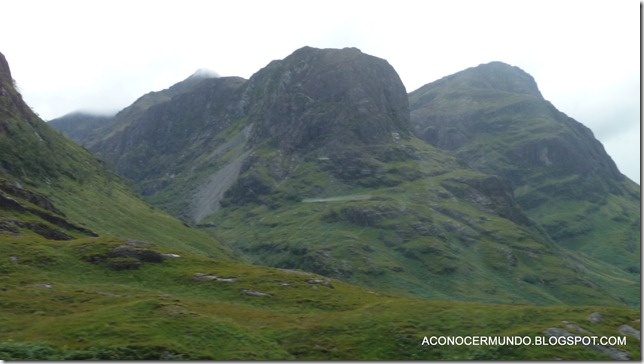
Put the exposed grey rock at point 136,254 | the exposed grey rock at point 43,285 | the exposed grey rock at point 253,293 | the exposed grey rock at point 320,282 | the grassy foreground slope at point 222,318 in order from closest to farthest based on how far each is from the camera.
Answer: the grassy foreground slope at point 222,318
the exposed grey rock at point 43,285
the exposed grey rock at point 253,293
the exposed grey rock at point 136,254
the exposed grey rock at point 320,282

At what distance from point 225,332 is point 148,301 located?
9972mm

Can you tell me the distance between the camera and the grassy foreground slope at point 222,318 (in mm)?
50219

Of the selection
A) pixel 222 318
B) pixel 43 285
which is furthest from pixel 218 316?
pixel 43 285

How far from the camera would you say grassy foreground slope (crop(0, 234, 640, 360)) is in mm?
50219

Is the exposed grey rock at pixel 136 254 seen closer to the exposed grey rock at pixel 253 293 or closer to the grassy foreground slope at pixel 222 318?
the grassy foreground slope at pixel 222 318

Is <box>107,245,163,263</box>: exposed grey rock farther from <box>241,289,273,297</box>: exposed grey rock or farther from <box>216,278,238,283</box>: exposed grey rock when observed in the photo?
<box>241,289,273,297</box>: exposed grey rock

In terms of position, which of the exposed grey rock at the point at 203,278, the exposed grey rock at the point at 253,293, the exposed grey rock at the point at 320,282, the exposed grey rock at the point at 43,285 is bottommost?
the exposed grey rock at the point at 43,285

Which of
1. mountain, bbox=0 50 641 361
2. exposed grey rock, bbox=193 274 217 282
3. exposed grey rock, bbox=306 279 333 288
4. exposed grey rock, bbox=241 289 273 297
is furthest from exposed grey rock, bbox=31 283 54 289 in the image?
exposed grey rock, bbox=306 279 333 288

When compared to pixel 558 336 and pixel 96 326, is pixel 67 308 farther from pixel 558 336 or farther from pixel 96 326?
pixel 558 336

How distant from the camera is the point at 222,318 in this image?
60.7 metres

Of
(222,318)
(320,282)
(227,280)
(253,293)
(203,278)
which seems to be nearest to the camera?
(222,318)

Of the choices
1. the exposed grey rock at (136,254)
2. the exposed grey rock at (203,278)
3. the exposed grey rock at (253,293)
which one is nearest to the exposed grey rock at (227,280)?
the exposed grey rock at (203,278)

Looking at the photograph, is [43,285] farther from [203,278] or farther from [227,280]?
[227,280]

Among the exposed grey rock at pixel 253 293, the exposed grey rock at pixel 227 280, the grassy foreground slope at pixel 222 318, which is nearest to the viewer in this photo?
the grassy foreground slope at pixel 222 318
